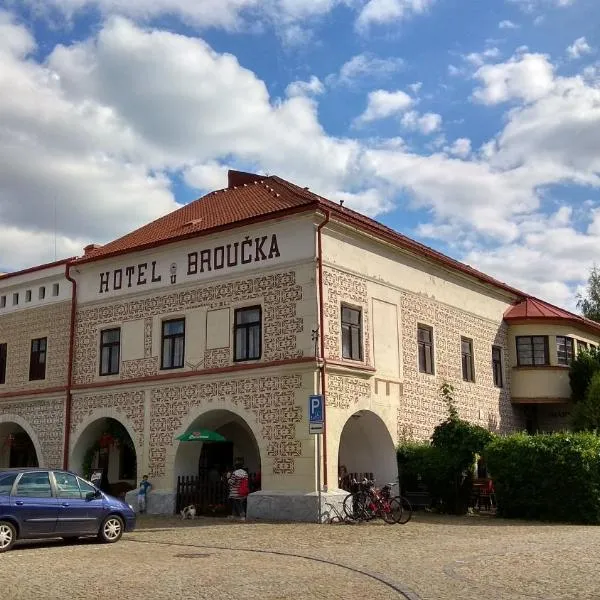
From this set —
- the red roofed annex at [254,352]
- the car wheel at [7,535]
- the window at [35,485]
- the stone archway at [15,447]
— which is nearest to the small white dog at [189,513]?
the red roofed annex at [254,352]

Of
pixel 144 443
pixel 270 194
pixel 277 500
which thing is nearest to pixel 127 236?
pixel 270 194

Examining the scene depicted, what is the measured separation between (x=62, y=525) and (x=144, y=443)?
325 inches

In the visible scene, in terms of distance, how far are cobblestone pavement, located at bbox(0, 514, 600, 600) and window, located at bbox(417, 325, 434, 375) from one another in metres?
7.11

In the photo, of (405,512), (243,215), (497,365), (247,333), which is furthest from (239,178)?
(405,512)

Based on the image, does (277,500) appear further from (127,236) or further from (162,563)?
→ (127,236)

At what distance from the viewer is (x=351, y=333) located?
68.8 feet

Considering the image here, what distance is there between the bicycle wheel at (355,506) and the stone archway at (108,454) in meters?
7.43

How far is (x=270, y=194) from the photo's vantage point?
23.7 metres

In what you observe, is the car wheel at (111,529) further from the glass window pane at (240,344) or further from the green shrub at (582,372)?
the green shrub at (582,372)

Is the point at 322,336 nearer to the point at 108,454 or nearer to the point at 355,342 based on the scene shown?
the point at 355,342

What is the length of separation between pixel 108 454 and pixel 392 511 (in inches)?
423

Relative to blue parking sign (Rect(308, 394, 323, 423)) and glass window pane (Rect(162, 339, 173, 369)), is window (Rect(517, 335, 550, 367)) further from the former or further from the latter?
glass window pane (Rect(162, 339, 173, 369))

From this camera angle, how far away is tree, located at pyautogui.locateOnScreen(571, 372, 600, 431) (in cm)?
2597

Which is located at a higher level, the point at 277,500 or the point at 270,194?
the point at 270,194
